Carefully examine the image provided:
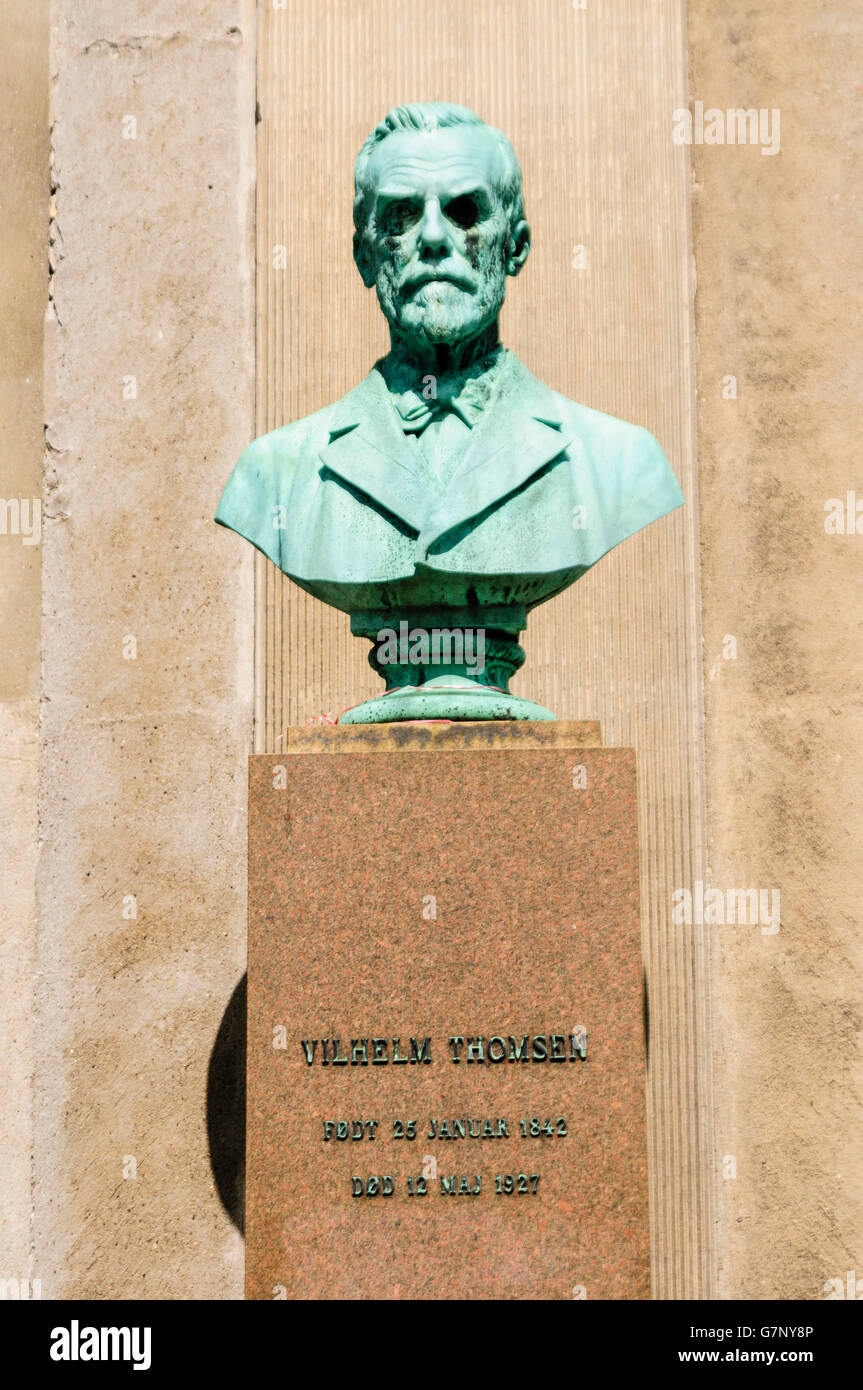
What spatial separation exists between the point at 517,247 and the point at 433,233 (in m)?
0.46

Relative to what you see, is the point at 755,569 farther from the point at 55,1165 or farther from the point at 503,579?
the point at 55,1165

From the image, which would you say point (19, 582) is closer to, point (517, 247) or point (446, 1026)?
point (517, 247)

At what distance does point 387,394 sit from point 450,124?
0.88 m

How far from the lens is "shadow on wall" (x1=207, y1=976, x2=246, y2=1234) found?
28.1 feet

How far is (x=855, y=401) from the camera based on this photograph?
9.00 metres

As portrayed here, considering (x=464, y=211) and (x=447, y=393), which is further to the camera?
(x=447, y=393)

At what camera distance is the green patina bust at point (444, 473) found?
20.7 ft

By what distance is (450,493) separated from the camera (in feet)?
20.7

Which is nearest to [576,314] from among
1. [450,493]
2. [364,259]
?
[364,259]

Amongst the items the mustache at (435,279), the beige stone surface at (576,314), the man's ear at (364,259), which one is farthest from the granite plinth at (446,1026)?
the beige stone surface at (576,314)

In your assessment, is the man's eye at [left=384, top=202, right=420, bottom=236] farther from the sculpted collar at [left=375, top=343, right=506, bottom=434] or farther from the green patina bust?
the sculpted collar at [left=375, top=343, right=506, bottom=434]

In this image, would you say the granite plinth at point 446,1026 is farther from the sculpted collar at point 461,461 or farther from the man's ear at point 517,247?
the man's ear at point 517,247

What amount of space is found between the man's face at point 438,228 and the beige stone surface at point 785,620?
2873mm

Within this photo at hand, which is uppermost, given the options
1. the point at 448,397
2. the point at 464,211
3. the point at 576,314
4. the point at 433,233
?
the point at 576,314
